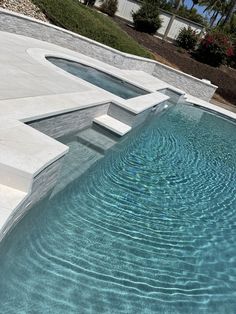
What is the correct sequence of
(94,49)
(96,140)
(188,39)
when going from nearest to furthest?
(96,140), (94,49), (188,39)

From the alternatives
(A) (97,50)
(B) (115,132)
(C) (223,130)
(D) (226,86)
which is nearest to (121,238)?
(B) (115,132)

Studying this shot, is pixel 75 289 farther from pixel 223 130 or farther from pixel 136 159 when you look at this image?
pixel 223 130

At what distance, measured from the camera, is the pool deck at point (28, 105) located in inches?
171

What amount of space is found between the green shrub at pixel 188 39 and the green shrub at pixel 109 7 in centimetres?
704

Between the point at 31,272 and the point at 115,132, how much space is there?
5.49 m

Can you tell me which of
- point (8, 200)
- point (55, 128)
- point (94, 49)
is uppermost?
point (8, 200)

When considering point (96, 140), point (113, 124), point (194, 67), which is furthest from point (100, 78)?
point (194, 67)

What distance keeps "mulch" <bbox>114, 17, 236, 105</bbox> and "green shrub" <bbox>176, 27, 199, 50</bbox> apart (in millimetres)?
1362

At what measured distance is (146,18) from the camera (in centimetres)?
3145

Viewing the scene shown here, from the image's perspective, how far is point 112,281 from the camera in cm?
450

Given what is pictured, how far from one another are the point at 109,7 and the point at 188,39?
833cm

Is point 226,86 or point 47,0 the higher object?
point 47,0

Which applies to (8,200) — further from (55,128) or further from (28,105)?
(55,128)

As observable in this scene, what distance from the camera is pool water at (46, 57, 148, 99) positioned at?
1197cm
